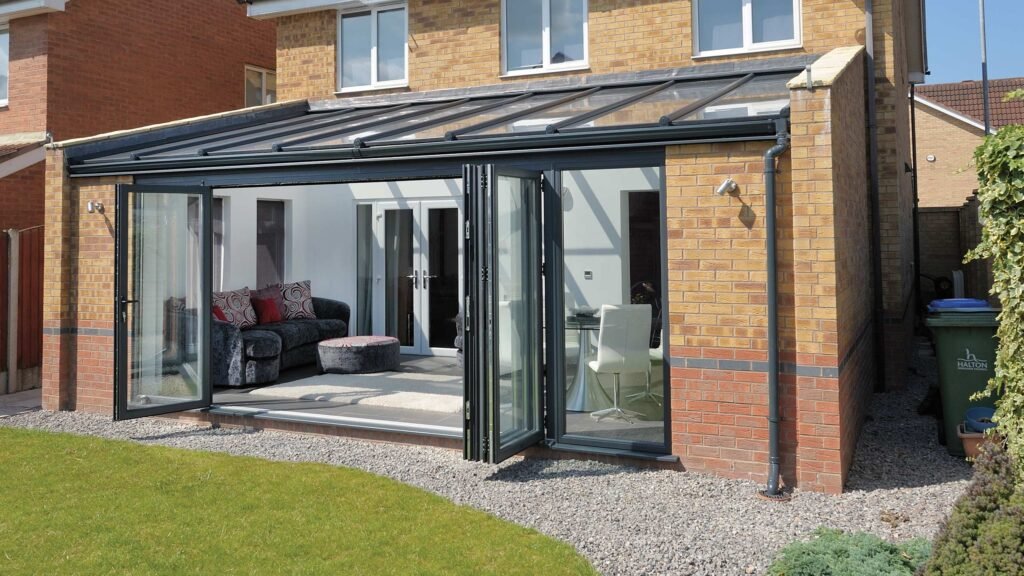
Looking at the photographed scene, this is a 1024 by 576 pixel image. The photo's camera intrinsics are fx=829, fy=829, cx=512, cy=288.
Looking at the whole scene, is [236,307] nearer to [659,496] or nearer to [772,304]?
[659,496]

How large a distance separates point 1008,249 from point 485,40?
7.33 meters

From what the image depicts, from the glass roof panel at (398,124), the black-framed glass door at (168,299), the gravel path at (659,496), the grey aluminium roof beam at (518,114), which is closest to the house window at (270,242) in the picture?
the glass roof panel at (398,124)

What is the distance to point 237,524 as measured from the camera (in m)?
5.55

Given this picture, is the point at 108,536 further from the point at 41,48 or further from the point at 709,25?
the point at 41,48

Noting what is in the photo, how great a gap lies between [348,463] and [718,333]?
3297 millimetres

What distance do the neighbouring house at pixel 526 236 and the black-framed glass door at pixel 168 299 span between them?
3cm

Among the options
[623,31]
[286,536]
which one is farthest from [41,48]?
[286,536]

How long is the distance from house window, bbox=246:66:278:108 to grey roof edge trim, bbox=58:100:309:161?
582cm

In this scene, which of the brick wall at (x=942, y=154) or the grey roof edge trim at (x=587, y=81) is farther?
the brick wall at (x=942, y=154)

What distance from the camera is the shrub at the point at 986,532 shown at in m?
3.38

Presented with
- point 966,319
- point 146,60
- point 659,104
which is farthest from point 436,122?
point 146,60

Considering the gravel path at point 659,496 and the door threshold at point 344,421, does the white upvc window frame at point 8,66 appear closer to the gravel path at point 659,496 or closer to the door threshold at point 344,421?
the gravel path at point 659,496

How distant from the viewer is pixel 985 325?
7.25 meters

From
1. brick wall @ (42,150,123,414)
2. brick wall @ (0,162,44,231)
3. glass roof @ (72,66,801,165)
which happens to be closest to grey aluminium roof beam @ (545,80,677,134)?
glass roof @ (72,66,801,165)
